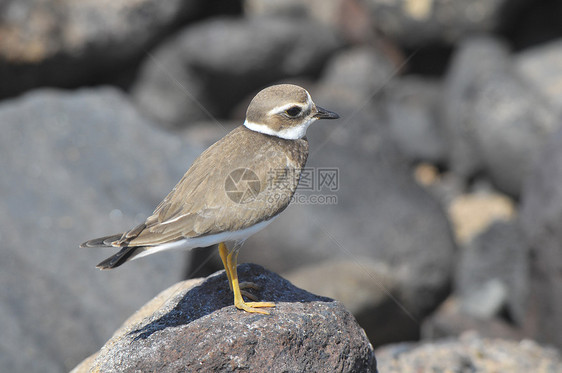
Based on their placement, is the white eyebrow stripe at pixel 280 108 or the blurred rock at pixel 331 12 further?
the blurred rock at pixel 331 12

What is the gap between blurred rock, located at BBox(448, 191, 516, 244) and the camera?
17.2m

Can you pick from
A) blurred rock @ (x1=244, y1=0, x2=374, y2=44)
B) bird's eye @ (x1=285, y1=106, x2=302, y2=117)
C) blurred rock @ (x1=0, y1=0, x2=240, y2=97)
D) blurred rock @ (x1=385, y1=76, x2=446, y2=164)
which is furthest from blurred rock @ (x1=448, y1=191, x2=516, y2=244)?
bird's eye @ (x1=285, y1=106, x2=302, y2=117)

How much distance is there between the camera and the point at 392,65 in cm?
2041

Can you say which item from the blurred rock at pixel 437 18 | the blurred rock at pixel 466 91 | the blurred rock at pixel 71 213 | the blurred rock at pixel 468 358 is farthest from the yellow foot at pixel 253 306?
the blurred rock at pixel 437 18

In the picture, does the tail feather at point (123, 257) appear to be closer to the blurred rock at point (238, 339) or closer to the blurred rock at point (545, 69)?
the blurred rock at point (238, 339)

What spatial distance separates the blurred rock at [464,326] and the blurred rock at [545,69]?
643 cm

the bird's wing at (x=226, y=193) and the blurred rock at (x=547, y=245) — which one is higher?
the bird's wing at (x=226, y=193)

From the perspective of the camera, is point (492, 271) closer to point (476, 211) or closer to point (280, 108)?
point (476, 211)

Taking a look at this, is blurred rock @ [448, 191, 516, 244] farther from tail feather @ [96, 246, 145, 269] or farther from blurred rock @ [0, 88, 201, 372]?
tail feather @ [96, 246, 145, 269]

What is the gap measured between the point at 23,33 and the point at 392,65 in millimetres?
10402

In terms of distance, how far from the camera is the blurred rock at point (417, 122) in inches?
772

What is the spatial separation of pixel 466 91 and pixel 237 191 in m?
12.8

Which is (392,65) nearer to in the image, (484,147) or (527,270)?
(484,147)

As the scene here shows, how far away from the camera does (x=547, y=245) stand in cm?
1145
